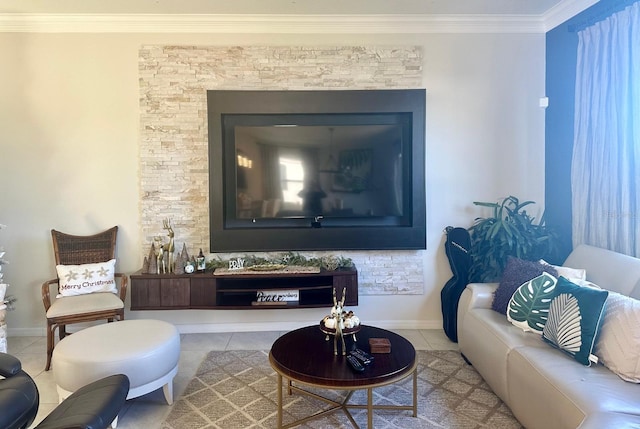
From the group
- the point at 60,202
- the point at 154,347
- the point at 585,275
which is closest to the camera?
the point at 154,347

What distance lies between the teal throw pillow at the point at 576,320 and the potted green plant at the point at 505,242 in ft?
3.52

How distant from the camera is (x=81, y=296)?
323 centimetres

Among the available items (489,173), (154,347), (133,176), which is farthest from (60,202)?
(489,173)

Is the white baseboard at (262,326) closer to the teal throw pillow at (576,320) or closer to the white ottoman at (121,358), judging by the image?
the white ottoman at (121,358)

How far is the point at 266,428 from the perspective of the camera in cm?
225

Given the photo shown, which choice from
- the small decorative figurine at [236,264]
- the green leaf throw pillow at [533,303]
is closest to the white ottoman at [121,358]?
the small decorative figurine at [236,264]

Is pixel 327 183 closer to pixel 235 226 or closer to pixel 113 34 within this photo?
pixel 235 226

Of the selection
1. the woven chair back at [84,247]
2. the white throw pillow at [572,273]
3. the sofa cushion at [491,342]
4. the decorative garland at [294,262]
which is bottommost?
the sofa cushion at [491,342]

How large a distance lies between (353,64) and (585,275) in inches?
98.9

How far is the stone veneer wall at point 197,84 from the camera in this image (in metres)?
3.65

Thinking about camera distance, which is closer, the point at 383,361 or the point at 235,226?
the point at 383,361

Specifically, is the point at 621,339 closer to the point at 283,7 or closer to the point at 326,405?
the point at 326,405

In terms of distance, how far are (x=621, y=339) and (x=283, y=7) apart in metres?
3.31

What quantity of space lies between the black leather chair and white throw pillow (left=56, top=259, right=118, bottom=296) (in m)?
1.45
